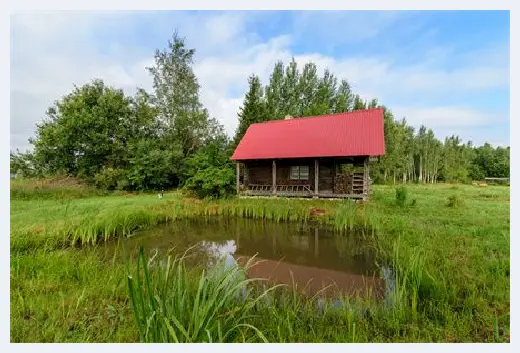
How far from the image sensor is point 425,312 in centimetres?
310

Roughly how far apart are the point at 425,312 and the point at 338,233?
16.7 ft

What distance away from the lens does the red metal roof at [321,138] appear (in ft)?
42.8

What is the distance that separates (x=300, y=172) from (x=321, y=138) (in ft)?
7.89

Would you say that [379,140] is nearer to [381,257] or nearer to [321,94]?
[381,257]

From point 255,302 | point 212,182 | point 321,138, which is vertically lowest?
point 255,302

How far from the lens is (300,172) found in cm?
1559

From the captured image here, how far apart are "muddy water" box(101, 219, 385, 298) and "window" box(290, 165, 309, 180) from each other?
6218mm

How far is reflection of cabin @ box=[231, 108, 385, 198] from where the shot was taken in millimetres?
13180

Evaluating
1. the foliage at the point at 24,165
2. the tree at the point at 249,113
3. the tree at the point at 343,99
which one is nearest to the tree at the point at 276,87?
the tree at the point at 343,99

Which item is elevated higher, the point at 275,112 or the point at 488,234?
the point at 275,112

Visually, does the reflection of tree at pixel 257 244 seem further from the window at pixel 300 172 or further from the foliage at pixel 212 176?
the window at pixel 300 172

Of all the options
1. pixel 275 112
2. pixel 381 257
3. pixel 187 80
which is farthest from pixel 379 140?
pixel 275 112

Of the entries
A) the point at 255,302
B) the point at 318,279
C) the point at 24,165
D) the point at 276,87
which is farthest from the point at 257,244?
the point at 276,87

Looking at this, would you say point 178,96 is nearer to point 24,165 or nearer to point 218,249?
point 24,165
